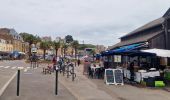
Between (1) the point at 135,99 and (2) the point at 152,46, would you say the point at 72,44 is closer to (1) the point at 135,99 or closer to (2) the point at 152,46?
(2) the point at 152,46

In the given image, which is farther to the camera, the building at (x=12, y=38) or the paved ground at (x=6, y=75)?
the building at (x=12, y=38)

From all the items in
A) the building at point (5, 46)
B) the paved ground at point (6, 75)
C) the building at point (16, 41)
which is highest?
the building at point (16, 41)

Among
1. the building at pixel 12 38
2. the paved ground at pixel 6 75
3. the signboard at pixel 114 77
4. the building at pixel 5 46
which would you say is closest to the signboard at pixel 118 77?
the signboard at pixel 114 77

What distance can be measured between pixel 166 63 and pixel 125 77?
18.0ft

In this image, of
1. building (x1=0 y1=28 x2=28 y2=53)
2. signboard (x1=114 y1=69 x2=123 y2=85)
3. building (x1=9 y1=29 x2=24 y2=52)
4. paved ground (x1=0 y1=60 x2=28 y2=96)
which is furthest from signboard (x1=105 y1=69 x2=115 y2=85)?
building (x1=9 y1=29 x2=24 y2=52)

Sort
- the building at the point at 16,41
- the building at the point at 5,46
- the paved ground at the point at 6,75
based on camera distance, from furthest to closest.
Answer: the building at the point at 16,41
the building at the point at 5,46
the paved ground at the point at 6,75

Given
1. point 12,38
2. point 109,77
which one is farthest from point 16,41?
point 109,77

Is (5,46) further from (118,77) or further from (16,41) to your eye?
(118,77)

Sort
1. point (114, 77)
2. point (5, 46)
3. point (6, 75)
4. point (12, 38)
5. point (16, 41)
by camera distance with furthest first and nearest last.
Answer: point (16, 41), point (12, 38), point (5, 46), point (6, 75), point (114, 77)

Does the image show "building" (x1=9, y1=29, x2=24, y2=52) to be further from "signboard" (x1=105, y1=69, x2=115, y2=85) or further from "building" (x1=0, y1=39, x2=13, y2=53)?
"signboard" (x1=105, y1=69, x2=115, y2=85)

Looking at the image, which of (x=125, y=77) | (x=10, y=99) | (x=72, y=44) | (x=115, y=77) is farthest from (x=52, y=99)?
(x=72, y=44)

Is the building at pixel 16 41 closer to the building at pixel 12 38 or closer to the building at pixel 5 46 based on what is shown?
the building at pixel 12 38

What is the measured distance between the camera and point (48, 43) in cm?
10950

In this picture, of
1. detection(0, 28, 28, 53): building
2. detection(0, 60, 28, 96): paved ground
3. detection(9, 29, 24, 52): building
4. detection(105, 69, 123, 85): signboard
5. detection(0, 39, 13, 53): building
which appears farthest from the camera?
detection(9, 29, 24, 52): building
